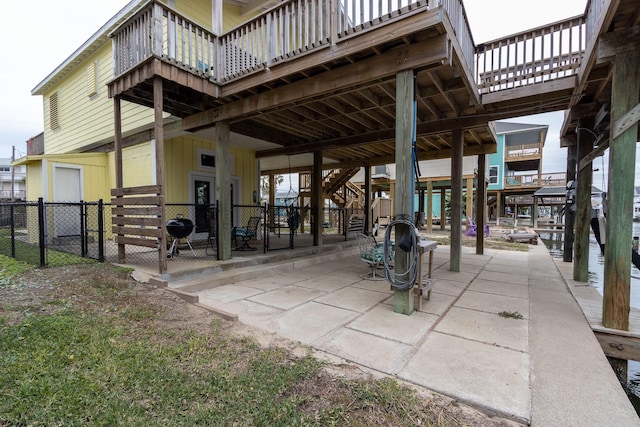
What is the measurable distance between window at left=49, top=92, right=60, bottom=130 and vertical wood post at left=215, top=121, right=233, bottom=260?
29.1ft

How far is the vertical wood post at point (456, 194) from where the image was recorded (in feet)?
18.0

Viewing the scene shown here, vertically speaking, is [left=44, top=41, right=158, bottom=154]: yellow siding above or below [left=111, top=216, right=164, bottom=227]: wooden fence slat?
above

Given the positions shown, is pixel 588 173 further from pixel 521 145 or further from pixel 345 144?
pixel 521 145

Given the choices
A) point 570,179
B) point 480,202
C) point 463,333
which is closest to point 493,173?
point 480,202

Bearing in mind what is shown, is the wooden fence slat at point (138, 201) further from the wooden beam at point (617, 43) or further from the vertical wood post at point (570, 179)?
the vertical wood post at point (570, 179)

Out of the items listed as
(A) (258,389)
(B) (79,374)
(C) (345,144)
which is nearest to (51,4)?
(C) (345,144)

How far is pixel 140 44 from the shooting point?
14.6 ft

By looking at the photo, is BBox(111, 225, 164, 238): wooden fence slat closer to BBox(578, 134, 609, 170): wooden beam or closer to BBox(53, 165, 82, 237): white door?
BBox(53, 165, 82, 237): white door

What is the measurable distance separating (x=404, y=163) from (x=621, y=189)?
1991mm

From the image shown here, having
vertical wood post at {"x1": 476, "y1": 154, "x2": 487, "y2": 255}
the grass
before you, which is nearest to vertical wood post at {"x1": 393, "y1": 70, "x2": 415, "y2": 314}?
the grass

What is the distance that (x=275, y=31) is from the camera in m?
4.14

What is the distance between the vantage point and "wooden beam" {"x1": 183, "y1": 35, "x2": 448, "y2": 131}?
3.06 m

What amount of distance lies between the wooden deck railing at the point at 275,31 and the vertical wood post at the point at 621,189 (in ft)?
5.67

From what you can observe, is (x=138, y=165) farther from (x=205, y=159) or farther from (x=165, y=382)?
(x=165, y=382)
